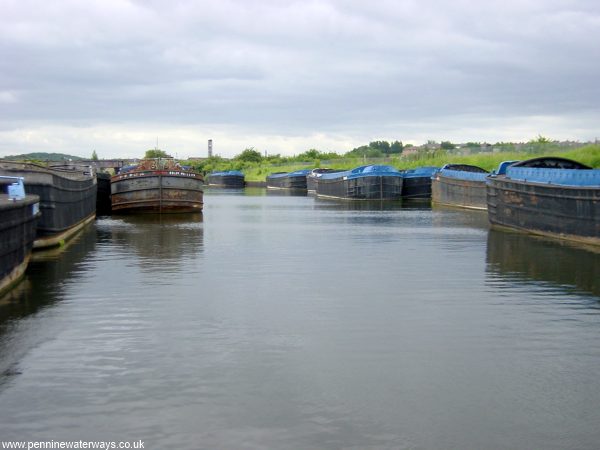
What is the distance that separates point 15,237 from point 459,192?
36.2 meters

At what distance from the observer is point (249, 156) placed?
173 meters

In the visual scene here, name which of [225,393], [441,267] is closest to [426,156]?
[441,267]

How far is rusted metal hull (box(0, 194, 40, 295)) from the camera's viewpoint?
13.9m

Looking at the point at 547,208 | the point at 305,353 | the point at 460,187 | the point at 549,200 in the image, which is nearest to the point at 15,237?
the point at 305,353

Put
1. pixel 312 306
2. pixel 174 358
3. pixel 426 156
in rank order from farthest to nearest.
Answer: pixel 426 156 < pixel 312 306 < pixel 174 358

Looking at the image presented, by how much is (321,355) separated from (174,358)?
2007mm

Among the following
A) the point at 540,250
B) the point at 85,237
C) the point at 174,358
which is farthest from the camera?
the point at 85,237

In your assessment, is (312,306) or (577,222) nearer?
(312,306)

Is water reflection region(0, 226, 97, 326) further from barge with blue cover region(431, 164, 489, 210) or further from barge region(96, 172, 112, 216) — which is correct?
barge with blue cover region(431, 164, 489, 210)

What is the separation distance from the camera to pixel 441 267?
62.4ft

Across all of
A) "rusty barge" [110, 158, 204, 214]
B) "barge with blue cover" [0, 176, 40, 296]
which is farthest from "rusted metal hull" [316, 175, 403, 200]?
"barge with blue cover" [0, 176, 40, 296]

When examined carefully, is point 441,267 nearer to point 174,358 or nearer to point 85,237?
point 174,358

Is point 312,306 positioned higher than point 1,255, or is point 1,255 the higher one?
point 1,255

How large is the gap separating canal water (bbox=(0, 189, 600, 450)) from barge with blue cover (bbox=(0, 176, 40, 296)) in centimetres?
57
